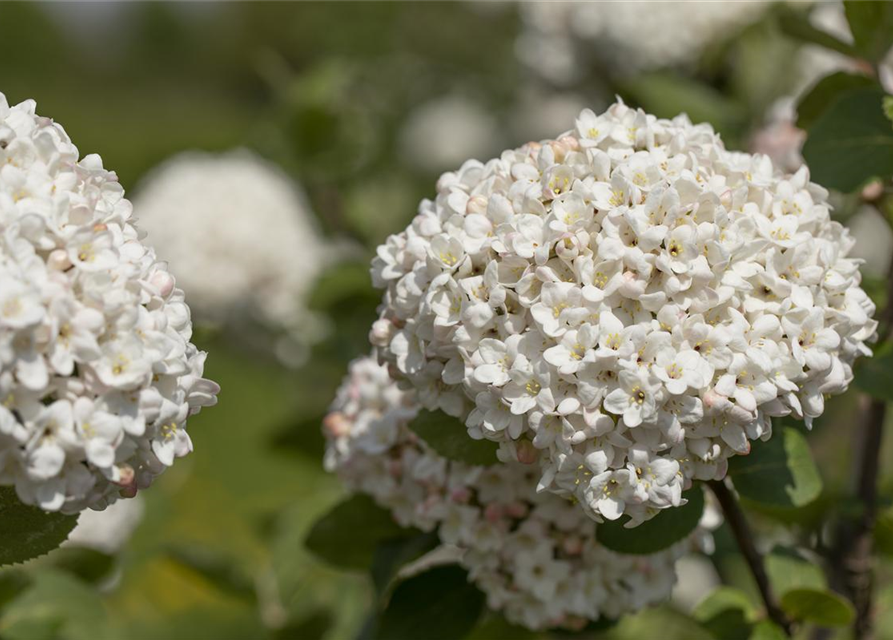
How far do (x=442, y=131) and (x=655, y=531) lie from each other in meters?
5.28

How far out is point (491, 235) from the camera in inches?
42.8

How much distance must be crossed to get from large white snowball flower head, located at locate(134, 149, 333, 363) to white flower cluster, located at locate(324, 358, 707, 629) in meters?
1.34

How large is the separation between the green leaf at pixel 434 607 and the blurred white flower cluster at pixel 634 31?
1545 millimetres

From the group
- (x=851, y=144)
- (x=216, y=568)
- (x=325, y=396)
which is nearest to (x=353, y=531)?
(x=216, y=568)

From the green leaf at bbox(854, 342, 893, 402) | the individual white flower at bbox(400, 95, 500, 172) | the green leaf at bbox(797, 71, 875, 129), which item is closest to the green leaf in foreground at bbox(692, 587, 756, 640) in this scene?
the green leaf at bbox(854, 342, 893, 402)

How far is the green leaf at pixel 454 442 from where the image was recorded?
3.90 feet

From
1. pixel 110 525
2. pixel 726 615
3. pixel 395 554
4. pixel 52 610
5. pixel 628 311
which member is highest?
pixel 628 311

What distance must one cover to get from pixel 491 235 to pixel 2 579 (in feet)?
3.33

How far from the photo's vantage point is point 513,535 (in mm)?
1305

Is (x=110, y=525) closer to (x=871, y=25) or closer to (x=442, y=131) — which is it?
(x=871, y=25)

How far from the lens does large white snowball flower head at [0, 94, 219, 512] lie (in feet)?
2.82

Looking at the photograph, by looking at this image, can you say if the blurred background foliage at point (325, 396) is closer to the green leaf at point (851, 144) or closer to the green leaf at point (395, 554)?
the green leaf at point (395, 554)

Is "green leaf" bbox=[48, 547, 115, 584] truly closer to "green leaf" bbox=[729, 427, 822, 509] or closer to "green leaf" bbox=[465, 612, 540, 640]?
"green leaf" bbox=[465, 612, 540, 640]

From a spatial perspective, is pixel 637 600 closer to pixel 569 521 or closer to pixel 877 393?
pixel 569 521
